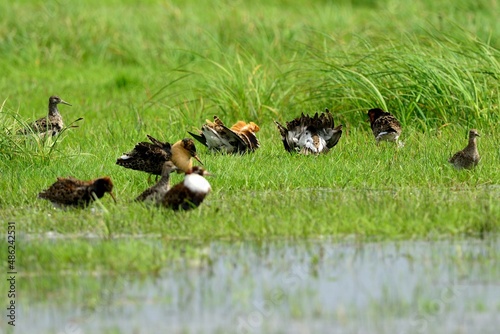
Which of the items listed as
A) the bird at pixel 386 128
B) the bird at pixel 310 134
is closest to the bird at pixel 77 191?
the bird at pixel 310 134

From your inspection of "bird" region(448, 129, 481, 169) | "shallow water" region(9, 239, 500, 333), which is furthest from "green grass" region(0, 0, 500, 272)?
"shallow water" region(9, 239, 500, 333)

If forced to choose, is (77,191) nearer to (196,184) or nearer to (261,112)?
(196,184)

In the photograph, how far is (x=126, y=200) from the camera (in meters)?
8.58

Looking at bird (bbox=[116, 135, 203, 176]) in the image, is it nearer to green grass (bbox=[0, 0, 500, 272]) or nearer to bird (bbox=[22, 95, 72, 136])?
green grass (bbox=[0, 0, 500, 272])

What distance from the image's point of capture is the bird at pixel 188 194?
7785 millimetres

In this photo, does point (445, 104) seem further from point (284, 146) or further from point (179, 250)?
point (179, 250)

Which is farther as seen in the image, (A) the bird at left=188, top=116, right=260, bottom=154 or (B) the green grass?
(A) the bird at left=188, top=116, right=260, bottom=154

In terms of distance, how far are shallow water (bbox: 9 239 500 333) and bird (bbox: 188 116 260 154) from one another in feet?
11.2

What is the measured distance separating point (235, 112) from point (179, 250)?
5.47 m

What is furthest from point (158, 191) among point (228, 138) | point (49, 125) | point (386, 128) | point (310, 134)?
point (49, 125)

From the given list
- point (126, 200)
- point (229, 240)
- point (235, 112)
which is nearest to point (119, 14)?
point (235, 112)

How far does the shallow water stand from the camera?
5.52 meters

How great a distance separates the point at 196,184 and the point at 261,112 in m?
4.53

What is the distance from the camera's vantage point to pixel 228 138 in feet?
34.3
